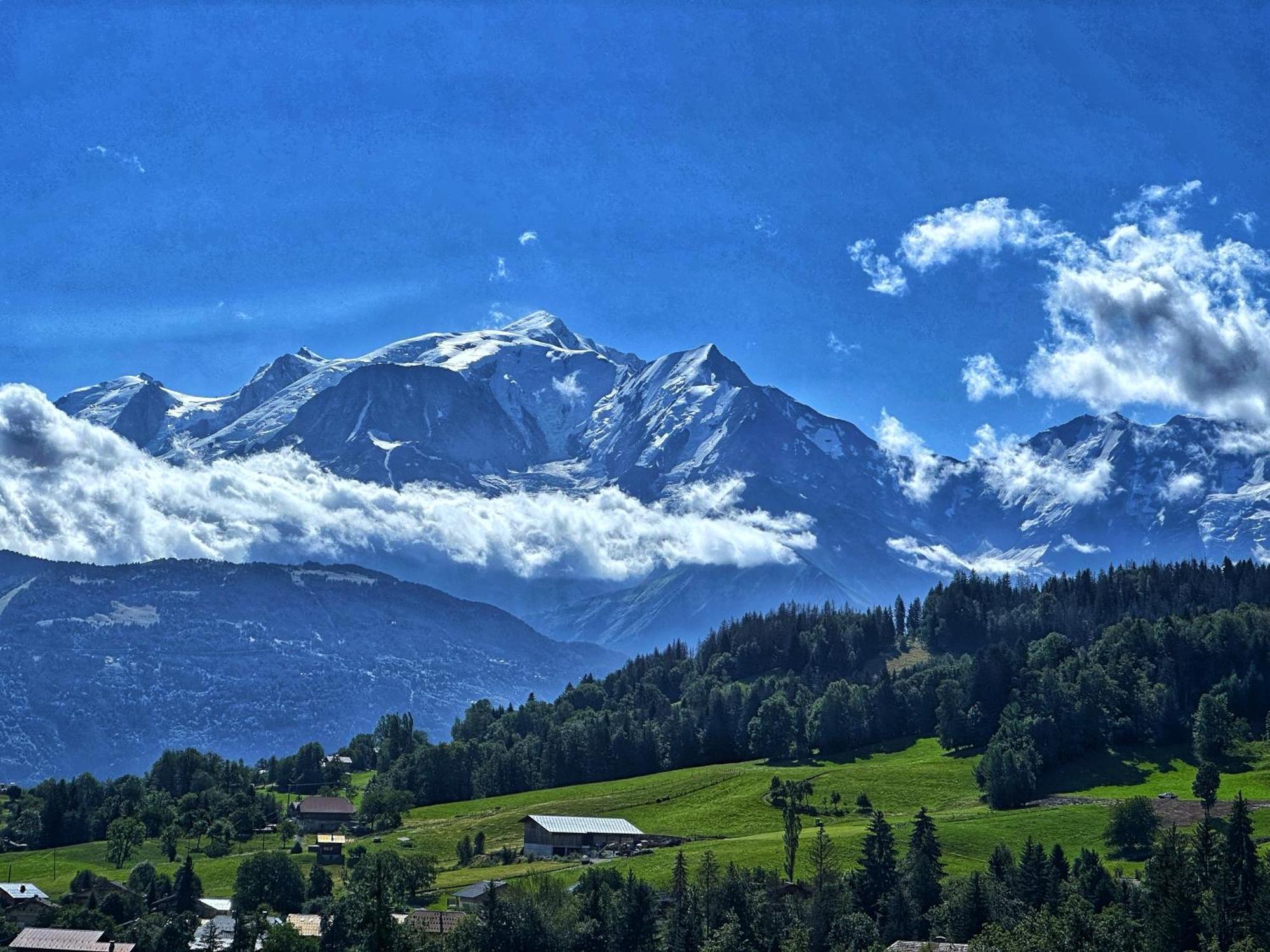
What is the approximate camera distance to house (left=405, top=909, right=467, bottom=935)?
468ft

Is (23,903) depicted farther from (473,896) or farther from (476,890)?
(473,896)

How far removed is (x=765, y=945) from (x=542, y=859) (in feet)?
189

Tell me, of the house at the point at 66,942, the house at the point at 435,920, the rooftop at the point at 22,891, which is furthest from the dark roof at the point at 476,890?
the rooftop at the point at 22,891

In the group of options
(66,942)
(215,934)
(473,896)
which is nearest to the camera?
(215,934)

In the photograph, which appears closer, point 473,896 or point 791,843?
point 791,843

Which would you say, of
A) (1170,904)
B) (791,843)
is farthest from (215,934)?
(1170,904)

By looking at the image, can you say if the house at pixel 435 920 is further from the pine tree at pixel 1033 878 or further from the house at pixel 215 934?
the pine tree at pixel 1033 878

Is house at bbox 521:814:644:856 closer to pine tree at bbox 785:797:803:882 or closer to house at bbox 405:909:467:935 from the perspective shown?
pine tree at bbox 785:797:803:882

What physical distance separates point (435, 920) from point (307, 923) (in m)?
16.3

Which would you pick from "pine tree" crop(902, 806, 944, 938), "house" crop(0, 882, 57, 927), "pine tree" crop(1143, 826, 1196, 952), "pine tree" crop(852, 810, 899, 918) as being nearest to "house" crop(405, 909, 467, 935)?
"pine tree" crop(852, 810, 899, 918)

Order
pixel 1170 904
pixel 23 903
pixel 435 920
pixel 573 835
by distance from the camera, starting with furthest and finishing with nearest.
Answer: pixel 573 835
pixel 23 903
pixel 435 920
pixel 1170 904

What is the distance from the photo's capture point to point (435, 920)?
146500mm

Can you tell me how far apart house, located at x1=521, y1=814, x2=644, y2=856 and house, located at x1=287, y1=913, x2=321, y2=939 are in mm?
36009

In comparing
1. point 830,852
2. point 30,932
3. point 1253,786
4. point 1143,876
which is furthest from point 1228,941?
point 30,932
